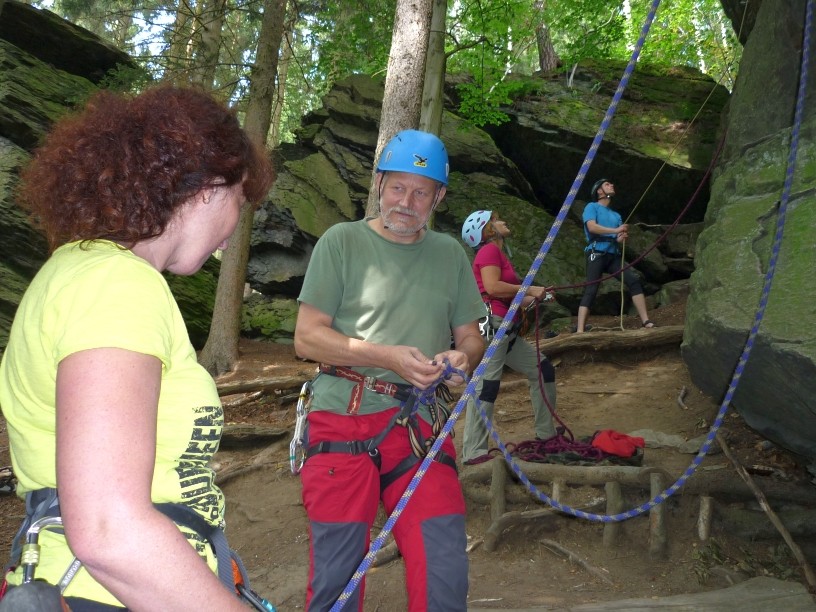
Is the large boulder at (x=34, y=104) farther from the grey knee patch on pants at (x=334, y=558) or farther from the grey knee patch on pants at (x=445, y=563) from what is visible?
the grey knee patch on pants at (x=445, y=563)

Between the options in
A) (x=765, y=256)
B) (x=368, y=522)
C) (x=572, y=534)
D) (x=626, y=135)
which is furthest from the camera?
(x=626, y=135)

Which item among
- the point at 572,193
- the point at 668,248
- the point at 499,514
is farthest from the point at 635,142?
the point at 572,193

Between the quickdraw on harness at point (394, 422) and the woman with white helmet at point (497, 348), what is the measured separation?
297cm

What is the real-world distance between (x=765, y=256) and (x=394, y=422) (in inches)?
126

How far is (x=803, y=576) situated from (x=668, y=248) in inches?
396

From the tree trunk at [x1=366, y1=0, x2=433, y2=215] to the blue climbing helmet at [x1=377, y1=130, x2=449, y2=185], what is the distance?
3.09 meters

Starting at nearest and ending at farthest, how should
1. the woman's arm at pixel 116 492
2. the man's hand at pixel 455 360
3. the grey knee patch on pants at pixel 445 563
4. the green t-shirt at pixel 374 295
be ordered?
the woman's arm at pixel 116 492 < the grey knee patch on pants at pixel 445 563 < the man's hand at pixel 455 360 < the green t-shirt at pixel 374 295

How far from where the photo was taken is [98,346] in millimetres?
990

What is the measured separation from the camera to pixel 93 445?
37.6 inches

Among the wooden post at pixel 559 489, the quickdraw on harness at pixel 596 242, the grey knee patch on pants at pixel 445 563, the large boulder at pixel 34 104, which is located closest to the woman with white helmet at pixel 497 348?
the wooden post at pixel 559 489

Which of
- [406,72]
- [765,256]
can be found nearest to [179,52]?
[406,72]

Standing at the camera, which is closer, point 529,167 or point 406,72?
point 406,72

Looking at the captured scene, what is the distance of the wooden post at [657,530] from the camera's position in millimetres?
4648

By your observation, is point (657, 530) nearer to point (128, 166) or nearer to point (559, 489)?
point (559, 489)
